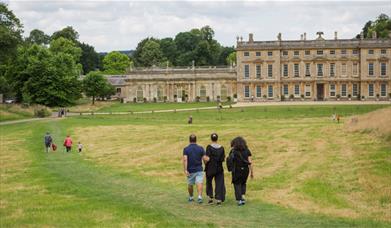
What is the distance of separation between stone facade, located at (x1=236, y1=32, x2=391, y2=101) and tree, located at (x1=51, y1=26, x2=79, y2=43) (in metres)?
48.3

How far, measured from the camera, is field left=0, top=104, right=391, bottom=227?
41.3ft

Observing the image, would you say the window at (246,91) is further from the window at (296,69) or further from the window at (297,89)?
the window at (296,69)

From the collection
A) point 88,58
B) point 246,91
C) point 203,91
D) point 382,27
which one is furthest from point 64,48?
point 382,27

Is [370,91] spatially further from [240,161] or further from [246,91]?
[240,161]

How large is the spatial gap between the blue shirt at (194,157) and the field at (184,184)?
87cm

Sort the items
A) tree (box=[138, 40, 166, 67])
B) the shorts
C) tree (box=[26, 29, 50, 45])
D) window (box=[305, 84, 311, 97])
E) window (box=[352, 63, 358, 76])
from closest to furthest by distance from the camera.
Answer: the shorts
window (box=[352, 63, 358, 76])
window (box=[305, 84, 311, 97])
tree (box=[138, 40, 166, 67])
tree (box=[26, 29, 50, 45])

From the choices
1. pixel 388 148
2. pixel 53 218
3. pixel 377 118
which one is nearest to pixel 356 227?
pixel 53 218

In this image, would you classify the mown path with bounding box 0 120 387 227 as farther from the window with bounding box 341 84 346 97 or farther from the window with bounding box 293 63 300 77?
the window with bounding box 341 84 346 97

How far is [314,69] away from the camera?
75.2m

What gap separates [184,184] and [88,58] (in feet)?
348

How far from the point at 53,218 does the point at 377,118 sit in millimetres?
19564

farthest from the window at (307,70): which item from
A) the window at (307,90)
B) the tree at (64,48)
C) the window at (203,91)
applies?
the tree at (64,48)

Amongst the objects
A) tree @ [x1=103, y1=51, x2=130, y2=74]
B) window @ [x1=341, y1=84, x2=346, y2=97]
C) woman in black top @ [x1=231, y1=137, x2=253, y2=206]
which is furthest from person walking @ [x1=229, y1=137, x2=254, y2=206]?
tree @ [x1=103, y1=51, x2=130, y2=74]

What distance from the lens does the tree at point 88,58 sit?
11888cm
